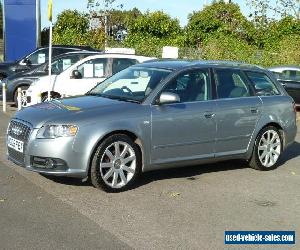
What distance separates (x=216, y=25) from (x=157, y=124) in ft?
91.1

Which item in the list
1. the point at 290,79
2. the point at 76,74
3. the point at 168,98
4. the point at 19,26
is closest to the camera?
the point at 168,98

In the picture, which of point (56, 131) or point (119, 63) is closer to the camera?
point (56, 131)

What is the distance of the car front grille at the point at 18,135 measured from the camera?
654 centimetres

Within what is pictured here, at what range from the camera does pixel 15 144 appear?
6746 millimetres

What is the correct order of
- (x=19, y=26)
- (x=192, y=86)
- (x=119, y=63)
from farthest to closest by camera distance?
(x=19, y=26) < (x=119, y=63) < (x=192, y=86)

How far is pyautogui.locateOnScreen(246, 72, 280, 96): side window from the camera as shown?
818 cm

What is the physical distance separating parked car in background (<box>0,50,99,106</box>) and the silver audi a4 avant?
6805 mm

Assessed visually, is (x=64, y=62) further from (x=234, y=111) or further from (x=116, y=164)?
(x=116, y=164)

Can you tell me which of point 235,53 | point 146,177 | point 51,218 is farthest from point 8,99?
point 235,53

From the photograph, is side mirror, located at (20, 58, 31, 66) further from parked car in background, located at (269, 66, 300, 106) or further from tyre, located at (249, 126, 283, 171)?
tyre, located at (249, 126, 283, 171)

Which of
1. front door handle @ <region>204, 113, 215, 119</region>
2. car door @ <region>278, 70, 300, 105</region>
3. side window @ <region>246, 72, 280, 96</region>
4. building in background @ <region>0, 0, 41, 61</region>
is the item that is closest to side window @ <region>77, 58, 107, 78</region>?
side window @ <region>246, 72, 280, 96</region>

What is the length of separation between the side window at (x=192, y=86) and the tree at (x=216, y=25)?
24.6 meters

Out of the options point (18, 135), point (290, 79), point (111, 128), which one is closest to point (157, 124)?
point (111, 128)

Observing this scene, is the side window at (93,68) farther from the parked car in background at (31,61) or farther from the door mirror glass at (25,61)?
the door mirror glass at (25,61)
